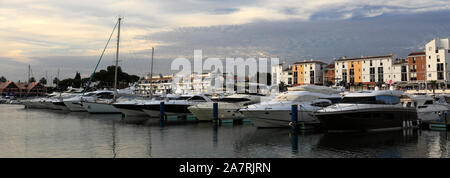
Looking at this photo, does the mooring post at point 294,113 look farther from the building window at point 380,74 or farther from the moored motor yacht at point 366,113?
the building window at point 380,74

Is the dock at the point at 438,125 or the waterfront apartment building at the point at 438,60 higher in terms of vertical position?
the waterfront apartment building at the point at 438,60

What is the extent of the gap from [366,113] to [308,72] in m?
79.0

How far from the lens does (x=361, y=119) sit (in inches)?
890

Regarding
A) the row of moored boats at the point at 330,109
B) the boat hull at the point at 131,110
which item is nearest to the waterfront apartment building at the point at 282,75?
the boat hull at the point at 131,110

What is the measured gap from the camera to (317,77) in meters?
99.7

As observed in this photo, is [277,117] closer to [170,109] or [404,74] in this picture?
[170,109]

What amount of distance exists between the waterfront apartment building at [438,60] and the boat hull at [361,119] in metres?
63.6

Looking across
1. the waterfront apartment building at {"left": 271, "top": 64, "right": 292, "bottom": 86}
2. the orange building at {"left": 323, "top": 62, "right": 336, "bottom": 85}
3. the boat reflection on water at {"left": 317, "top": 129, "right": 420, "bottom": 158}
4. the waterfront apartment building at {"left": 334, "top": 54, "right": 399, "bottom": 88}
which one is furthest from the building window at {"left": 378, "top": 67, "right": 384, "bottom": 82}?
the boat reflection on water at {"left": 317, "top": 129, "right": 420, "bottom": 158}

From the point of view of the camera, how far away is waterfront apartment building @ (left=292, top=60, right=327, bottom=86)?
9931cm

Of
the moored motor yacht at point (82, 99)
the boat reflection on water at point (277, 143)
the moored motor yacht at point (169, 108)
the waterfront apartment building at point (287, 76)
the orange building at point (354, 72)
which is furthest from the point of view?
the waterfront apartment building at point (287, 76)

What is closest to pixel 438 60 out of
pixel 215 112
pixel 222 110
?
pixel 222 110

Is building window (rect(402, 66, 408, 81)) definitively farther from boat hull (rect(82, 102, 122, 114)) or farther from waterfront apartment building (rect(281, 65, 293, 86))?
boat hull (rect(82, 102, 122, 114))

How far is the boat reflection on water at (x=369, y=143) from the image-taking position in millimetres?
16969
